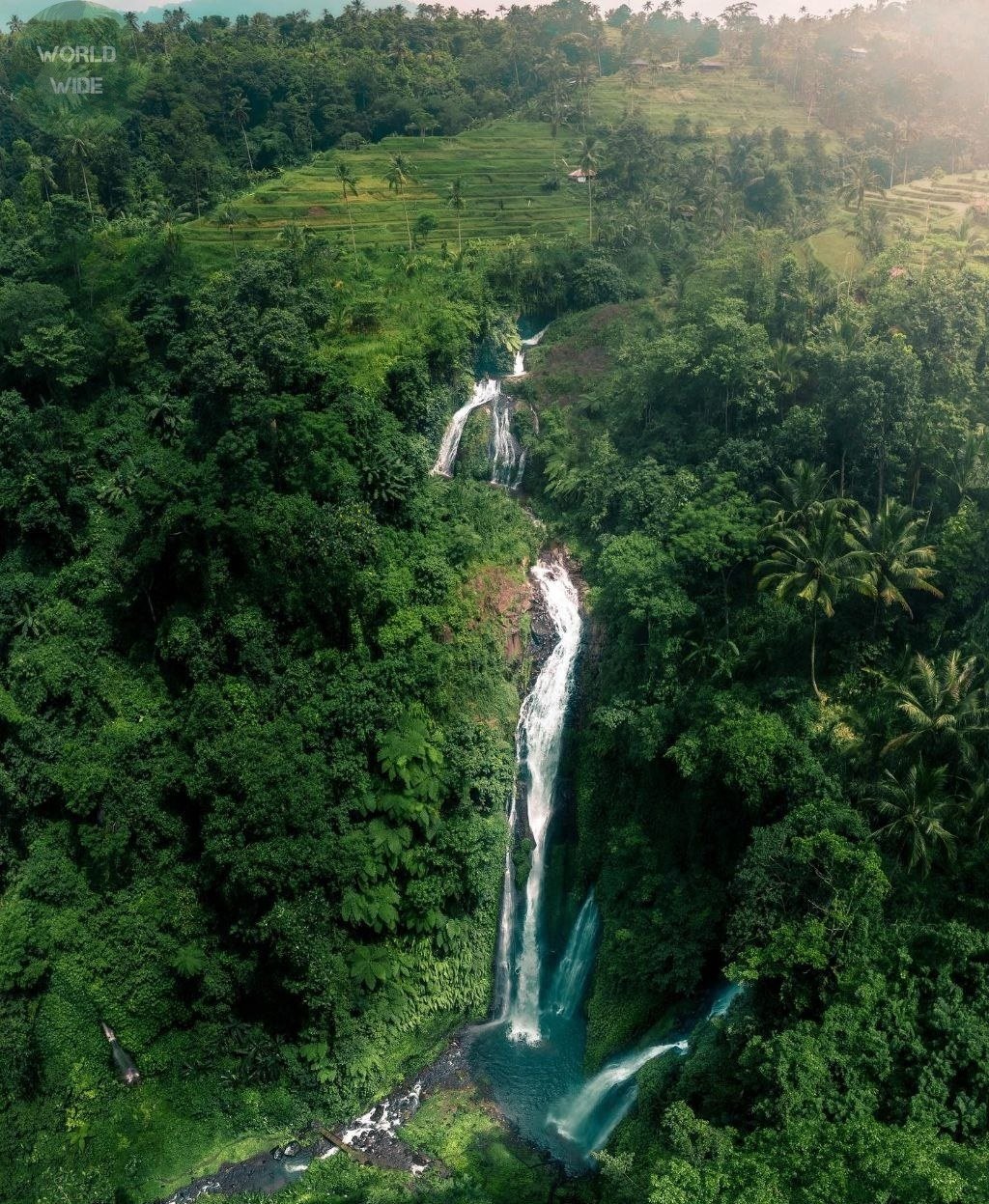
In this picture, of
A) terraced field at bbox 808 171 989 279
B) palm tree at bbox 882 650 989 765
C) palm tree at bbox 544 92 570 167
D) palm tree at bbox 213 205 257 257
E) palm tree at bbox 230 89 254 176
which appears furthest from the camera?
palm tree at bbox 544 92 570 167

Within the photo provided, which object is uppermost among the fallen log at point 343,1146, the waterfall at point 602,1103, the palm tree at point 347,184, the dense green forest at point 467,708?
the palm tree at point 347,184

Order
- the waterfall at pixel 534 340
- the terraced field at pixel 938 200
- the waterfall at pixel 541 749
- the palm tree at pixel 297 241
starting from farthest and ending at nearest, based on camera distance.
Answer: the terraced field at pixel 938 200 → the waterfall at pixel 534 340 → the palm tree at pixel 297 241 → the waterfall at pixel 541 749

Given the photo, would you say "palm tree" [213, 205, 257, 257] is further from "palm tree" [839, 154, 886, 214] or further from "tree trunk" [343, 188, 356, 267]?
"palm tree" [839, 154, 886, 214]

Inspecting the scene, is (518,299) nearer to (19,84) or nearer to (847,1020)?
(847,1020)

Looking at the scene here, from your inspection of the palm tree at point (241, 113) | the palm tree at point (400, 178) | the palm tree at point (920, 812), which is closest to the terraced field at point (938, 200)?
the palm tree at point (400, 178)

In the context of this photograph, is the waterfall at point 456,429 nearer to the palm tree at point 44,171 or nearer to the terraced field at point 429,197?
the terraced field at point 429,197

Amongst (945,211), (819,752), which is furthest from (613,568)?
(945,211)


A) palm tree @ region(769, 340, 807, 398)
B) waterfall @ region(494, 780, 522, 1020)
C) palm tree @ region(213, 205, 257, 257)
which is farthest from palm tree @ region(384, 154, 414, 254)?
waterfall @ region(494, 780, 522, 1020)
